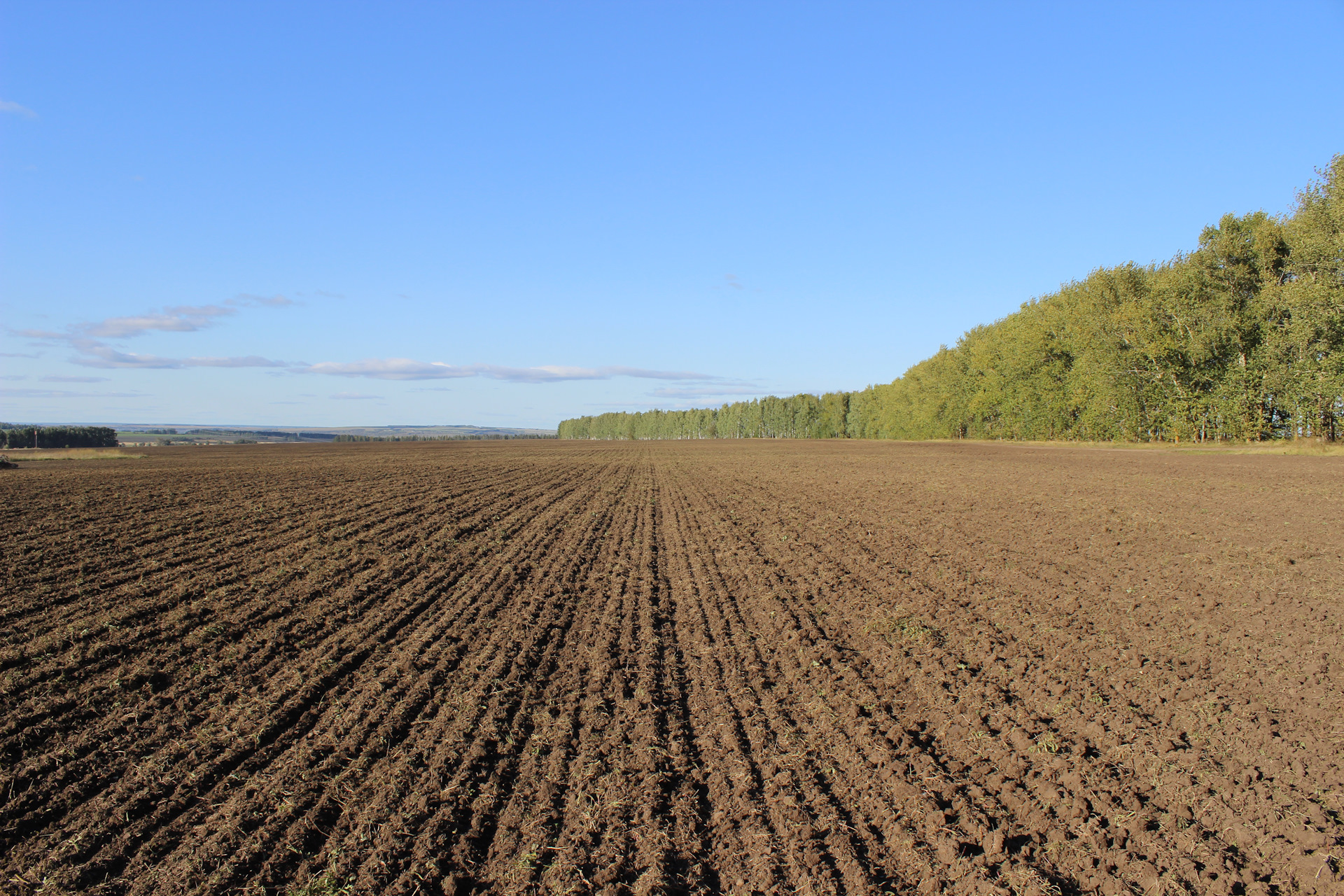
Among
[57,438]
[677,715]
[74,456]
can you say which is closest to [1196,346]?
[677,715]

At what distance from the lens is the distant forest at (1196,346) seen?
3659cm

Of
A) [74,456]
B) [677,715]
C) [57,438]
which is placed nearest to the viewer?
[677,715]

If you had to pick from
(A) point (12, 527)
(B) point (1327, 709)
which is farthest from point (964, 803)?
(A) point (12, 527)

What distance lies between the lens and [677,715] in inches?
240

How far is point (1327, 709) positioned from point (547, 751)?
7.34 meters

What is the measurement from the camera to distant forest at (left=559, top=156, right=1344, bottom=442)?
120 feet

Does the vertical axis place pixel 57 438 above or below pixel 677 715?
above

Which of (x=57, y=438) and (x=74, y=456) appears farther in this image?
(x=57, y=438)

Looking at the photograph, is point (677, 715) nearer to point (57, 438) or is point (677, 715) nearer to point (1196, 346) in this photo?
Result: point (1196, 346)

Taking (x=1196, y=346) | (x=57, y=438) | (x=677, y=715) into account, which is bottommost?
(x=677, y=715)

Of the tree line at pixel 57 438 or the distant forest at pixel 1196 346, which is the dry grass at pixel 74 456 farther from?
the distant forest at pixel 1196 346

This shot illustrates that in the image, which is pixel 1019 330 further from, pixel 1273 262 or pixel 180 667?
pixel 180 667

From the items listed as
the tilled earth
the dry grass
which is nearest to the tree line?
the dry grass

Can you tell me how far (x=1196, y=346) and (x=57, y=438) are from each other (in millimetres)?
129389
